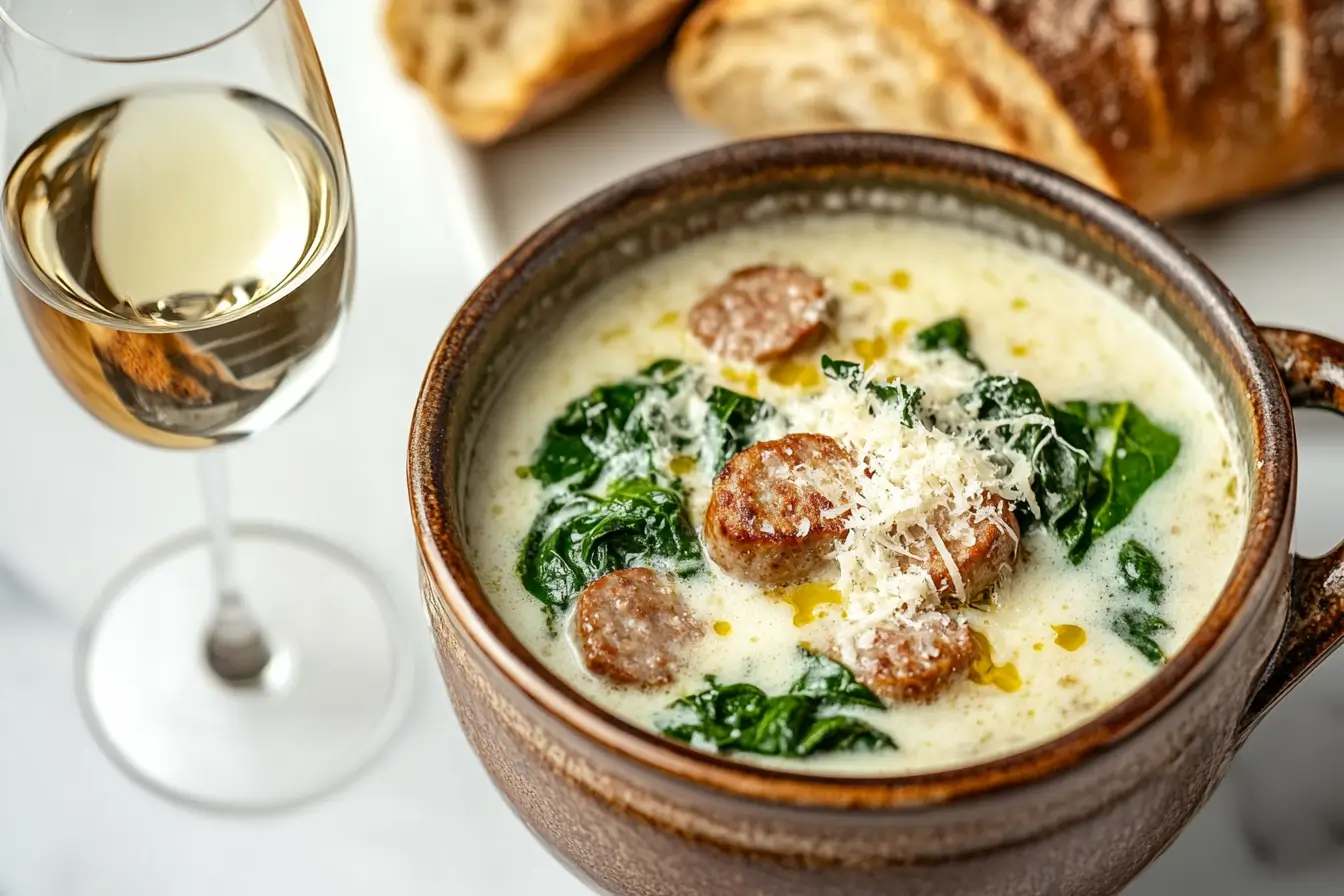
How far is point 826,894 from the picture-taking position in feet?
4.72

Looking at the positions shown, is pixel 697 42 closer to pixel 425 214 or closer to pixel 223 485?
pixel 425 214

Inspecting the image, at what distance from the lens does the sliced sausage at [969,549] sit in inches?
63.7

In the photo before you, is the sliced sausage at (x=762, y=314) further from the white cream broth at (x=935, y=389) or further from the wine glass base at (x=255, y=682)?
the wine glass base at (x=255, y=682)

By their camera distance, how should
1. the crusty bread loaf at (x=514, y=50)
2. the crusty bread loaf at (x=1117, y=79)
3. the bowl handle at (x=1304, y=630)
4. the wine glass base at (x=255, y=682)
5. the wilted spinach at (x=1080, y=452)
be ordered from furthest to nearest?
the crusty bread loaf at (x=514, y=50)
the crusty bread loaf at (x=1117, y=79)
the wine glass base at (x=255, y=682)
the wilted spinach at (x=1080, y=452)
the bowl handle at (x=1304, y=630)

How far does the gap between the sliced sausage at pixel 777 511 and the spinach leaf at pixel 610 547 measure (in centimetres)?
3

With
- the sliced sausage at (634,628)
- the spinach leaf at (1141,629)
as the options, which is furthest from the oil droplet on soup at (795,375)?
the spinach leaf at (1141,629)

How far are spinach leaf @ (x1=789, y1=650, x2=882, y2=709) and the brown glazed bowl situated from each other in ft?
0.65

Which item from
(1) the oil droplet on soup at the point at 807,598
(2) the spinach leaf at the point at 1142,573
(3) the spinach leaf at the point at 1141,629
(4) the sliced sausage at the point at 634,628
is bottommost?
(4) the sliced sausage at the point at 634,628

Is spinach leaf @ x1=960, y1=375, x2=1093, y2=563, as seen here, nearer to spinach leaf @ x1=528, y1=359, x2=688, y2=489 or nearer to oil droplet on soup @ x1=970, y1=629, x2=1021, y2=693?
oil droplet on soup @ x1=970, y1=629, x2=1021, y2=693

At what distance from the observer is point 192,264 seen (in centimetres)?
187

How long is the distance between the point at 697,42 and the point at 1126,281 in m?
0.98

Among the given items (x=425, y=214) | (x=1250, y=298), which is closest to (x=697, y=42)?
(x=425, y=214)

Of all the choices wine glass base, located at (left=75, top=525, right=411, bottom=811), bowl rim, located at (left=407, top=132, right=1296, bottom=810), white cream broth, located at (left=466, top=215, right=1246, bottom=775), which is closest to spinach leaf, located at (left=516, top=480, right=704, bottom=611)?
white cream broth, located at (left=466, top=215, right=1246, bottom=775)

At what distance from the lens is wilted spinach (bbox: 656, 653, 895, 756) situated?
1528 mm
